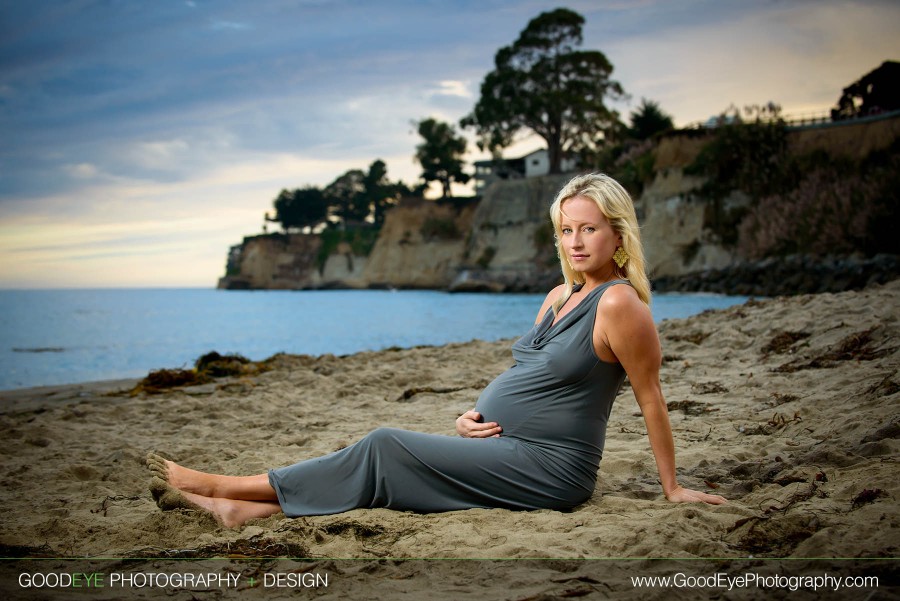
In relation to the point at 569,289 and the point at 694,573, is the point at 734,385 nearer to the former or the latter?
the point at 569,289

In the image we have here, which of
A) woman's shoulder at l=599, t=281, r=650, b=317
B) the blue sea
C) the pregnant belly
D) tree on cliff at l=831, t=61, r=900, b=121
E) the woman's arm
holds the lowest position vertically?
the blue sea

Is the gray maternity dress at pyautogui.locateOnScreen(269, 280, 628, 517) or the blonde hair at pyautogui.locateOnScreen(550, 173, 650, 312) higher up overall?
the blonde hair at pyautogui.locateOnScreen(550, 173, 650, 312)

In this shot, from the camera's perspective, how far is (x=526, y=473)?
2980mm

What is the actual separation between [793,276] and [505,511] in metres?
26.9

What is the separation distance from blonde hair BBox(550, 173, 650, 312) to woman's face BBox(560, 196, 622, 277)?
0.03 metres

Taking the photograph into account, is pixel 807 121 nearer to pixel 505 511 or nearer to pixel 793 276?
pixel 793 276

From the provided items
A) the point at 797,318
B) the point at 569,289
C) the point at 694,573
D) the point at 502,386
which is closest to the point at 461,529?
the point at 502,386

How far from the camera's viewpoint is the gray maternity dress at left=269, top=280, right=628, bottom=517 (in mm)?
2914

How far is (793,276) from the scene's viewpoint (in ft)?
87.2

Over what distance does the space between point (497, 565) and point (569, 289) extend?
127 cm

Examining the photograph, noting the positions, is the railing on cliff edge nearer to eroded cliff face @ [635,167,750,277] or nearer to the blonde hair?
eroded cliff face @ [635,167,750,277]

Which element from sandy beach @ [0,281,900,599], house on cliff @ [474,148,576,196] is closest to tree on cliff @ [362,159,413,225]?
house on cliff @ [474,148,576,196]

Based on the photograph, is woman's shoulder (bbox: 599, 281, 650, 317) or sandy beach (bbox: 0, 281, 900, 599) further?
woman's shoulder (bbox: 599, 281, 650, 317)

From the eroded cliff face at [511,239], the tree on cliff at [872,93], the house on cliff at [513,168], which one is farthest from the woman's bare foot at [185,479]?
the house on cliff at [513,168]
